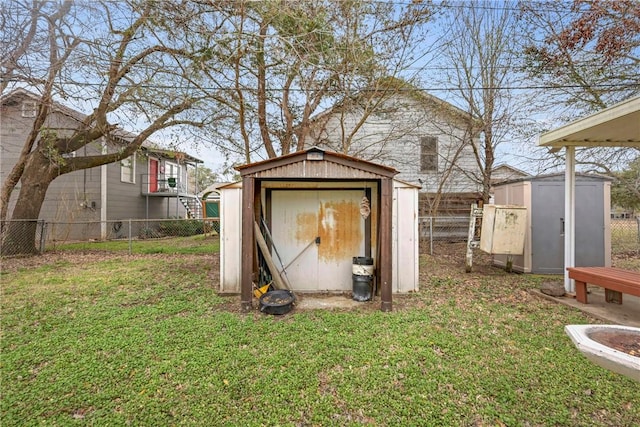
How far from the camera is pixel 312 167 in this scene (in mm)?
4105

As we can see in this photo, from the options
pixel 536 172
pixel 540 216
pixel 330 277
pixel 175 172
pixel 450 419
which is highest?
pixel 175 172

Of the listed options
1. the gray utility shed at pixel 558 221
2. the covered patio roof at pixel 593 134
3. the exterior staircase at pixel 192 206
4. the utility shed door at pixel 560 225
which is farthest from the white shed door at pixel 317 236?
the exterior staircase at pixel 192 206

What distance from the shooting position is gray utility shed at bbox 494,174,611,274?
19.0ft

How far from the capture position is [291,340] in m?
3.21

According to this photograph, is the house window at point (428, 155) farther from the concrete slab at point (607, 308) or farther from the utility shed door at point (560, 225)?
the concrete slab at point (607, 308)

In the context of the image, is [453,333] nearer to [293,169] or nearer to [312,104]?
[293,169]

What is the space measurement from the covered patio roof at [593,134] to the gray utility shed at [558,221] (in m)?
1.27

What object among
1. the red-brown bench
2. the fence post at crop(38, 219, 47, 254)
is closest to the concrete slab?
the red-brown bench

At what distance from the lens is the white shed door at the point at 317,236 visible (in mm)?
5184

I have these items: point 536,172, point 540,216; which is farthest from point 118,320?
point 536,172

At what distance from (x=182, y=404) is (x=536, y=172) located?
11.0m

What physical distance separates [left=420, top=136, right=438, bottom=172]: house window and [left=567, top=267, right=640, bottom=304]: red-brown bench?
6542mm

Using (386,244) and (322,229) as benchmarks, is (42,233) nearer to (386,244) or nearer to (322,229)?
(322,229)

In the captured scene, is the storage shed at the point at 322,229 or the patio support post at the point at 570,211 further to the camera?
the storage shed at the point at 322,229
